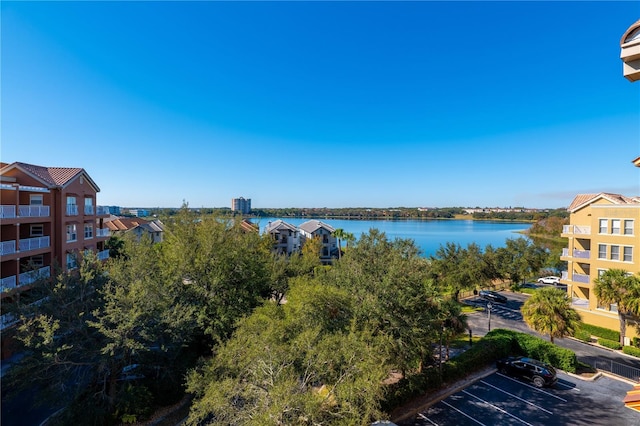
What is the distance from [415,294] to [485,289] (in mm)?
32237

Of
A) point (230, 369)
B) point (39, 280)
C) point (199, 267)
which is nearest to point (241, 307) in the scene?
point (199, 267)

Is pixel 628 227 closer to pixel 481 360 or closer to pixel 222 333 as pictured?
pixel 481 360

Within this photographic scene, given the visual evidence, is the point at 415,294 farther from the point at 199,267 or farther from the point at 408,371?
the point at 199,267

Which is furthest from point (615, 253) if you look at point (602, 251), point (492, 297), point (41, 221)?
point (41, 221)

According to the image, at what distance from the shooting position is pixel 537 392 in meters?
17.9

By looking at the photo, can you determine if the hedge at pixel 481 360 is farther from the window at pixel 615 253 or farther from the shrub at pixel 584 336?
the window at pixel 615 253

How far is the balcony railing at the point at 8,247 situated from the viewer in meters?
20.3

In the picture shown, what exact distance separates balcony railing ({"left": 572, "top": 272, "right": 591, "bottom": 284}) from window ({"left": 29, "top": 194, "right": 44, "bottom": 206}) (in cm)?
4843

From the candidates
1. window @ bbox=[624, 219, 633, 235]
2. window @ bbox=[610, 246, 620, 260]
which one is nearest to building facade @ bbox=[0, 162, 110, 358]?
window @ bbox=[610, 246, 620, 260]

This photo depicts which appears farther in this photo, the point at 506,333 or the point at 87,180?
the point at 87,180

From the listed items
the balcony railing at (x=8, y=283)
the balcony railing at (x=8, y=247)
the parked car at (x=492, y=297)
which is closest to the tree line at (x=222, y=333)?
the balcony railing at (x=8, y=283)

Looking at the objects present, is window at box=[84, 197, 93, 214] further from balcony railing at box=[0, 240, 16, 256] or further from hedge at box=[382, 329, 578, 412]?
hedge at box=[382, 329, 578, 412]

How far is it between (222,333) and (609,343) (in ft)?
94.0

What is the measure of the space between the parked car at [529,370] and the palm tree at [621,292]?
8494 mm
